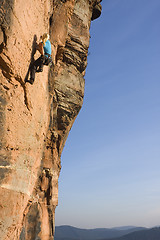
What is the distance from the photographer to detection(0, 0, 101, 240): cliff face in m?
6.57

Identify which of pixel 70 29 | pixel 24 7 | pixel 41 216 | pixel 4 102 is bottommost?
pixel 41 216

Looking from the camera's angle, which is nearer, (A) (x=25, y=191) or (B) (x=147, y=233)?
(A) (x=25, y=191)

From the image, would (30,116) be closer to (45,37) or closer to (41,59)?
(41,59)

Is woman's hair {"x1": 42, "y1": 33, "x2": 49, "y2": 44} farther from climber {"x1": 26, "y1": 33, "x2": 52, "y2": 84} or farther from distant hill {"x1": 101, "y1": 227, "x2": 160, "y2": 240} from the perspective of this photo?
distant hill {"x1": 101, "y1": 227, "x2": 160, "y2": 240}

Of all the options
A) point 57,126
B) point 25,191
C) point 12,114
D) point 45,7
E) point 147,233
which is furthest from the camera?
point 147,233

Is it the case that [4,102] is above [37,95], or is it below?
below

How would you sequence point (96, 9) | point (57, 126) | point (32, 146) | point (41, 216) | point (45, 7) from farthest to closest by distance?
point (96, 9)
point (57, 126)
point (41, 216)
point (45, 7)
point (32, 146)

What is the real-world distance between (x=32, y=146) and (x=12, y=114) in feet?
5.62

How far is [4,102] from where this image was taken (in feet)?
21.6

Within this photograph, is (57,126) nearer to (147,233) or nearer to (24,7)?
(24,7)

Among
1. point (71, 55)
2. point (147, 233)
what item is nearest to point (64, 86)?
point (71, 55)

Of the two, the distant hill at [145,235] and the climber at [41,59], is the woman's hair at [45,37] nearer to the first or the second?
the climber at [41,59]

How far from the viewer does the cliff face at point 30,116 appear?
259 inches

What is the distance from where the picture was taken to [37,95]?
8547 millimetres
